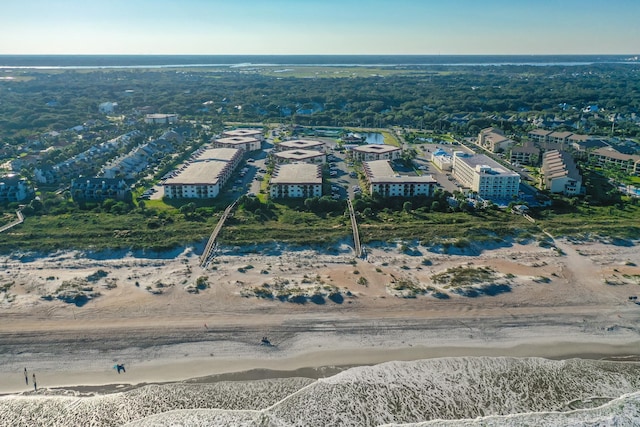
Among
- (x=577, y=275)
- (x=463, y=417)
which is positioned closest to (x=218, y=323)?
(x=463, y=417)

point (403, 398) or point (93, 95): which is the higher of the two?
point (93, 95)

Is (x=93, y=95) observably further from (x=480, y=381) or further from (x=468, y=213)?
(x=480, y=381)

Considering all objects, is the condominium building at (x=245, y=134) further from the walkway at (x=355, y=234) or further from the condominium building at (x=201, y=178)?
the walkway at (x=355, y=234)

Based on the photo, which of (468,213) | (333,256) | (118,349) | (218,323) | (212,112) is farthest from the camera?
(212,112)

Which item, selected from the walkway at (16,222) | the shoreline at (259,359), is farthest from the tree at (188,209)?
the shoreline at (259,359)

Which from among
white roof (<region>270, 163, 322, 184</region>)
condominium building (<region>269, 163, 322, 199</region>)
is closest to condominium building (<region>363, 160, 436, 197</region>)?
condominium building (<region>269, 163, 322, 199</region>)

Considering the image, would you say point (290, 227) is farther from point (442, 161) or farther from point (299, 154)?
point (442, 161)

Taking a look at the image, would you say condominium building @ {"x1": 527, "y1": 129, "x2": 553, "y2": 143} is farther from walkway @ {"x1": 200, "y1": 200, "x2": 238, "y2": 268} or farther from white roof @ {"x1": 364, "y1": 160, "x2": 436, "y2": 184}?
walkway @ {"x1": 200, "y1": 200, "x2": 238, "y2": 268}
